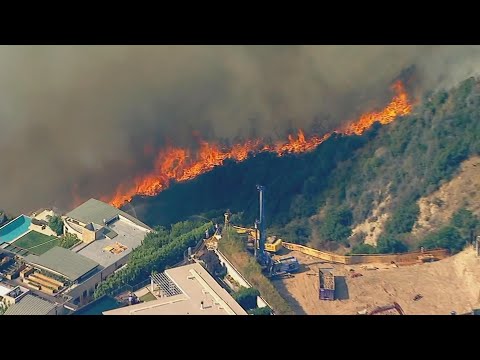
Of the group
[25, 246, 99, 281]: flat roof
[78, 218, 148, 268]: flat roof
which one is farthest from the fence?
[25, 246, 99, 281]: flat roof

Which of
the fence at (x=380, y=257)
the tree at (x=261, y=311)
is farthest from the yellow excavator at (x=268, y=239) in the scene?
the tree at (x=261, y=311)

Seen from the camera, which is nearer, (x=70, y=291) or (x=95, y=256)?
(x=70, y=291)

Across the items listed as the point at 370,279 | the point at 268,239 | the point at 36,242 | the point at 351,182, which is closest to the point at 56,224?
the point at 36,242

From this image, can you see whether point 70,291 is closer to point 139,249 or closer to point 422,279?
point 139,249

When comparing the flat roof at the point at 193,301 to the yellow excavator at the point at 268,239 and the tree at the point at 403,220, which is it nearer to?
the yellow excavator at the point at 268,239

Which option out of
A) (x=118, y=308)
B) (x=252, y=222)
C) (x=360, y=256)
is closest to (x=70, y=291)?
(x=118, y=308)

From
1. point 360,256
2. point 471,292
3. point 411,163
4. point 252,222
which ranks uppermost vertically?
point 411,163

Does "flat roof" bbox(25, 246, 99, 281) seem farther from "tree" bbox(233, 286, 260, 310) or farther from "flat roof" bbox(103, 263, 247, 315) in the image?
"tree" bbox(233, 286, 260, 310)
